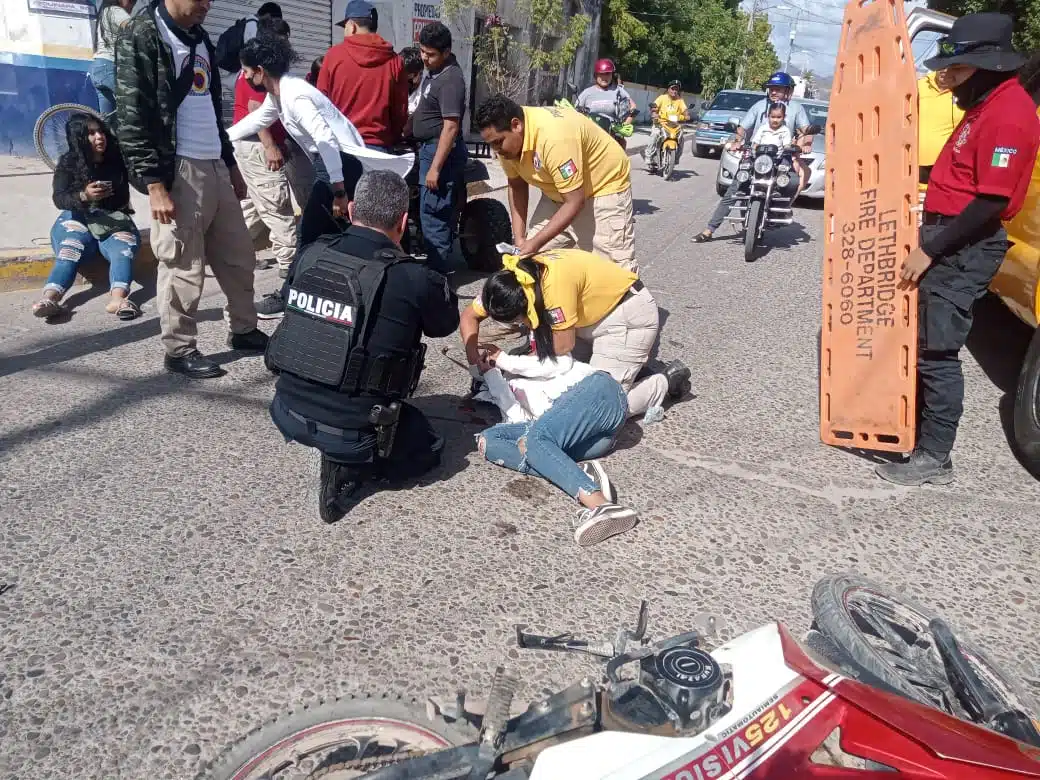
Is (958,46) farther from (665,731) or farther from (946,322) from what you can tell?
(665,731)

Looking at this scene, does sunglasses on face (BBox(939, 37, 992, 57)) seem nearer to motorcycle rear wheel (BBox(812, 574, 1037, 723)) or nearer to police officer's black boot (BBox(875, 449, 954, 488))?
police officer's black boot (BBox(875, 449, 954, 488))

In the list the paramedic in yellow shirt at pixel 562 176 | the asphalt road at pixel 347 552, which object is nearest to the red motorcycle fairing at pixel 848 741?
the asphalt road at pixel 347 552

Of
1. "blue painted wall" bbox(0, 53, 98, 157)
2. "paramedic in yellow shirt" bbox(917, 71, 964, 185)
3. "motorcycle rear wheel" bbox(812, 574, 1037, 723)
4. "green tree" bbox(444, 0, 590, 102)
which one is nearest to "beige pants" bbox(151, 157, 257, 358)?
"motorcycle rear wheel" bbox(812, 574, 1037, 723)

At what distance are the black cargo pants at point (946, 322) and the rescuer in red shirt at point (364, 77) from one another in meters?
3.84

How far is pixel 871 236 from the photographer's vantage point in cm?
416

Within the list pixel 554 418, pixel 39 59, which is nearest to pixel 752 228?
pixel 554 418

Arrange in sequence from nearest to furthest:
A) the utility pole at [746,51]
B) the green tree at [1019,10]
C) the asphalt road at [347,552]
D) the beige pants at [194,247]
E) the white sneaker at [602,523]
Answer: the asphalt road at [347,552] → the white sneaker at [602,523] → the beige pants at [194,247] → the green tree at [1019,10] → the utility pole at [746,51]

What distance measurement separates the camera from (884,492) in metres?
3.89

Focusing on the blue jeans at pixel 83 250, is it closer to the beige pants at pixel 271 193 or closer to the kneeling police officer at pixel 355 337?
the beige pants at pixel 271 193

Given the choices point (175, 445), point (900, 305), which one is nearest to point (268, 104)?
point (175, 445)

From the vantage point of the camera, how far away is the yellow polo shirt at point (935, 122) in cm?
534

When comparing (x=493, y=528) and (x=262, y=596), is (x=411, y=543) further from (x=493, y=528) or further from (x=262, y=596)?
(x=262, y=596)

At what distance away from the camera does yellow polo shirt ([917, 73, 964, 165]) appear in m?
5.34

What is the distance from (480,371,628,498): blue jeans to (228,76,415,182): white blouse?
7.01ft
